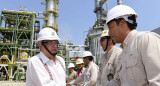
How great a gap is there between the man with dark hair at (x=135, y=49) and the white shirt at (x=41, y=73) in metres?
1.13

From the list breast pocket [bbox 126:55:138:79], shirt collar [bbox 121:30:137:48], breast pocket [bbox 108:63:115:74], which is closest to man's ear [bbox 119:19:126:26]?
shirt collar [bbox 121:30:137:48]

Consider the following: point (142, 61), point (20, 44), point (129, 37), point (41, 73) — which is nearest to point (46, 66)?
point (41, 73)

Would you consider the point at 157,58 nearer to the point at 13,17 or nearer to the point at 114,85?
the point at 114,85

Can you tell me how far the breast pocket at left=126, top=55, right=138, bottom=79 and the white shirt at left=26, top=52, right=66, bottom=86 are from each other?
4.24ft

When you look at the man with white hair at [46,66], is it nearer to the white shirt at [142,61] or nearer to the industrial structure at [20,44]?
the white shirt at [142,61]

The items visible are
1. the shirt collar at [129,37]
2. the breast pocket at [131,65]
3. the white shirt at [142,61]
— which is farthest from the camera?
the shirt collar at [129,37]

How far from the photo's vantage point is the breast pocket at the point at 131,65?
1.41 metres

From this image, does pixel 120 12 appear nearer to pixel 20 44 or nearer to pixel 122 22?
pixel 122 22

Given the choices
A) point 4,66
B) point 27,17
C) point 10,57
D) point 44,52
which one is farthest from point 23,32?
point 44,52

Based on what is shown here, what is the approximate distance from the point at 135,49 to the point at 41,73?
4.83ft

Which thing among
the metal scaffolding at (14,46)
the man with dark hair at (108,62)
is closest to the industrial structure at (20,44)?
the metal scaffolding at (14,46)

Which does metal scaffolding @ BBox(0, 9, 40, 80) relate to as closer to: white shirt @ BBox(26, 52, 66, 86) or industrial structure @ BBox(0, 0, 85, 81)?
industrial structure @ BBox(0, 0, 85, 81)

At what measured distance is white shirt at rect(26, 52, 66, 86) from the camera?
2.25 meters

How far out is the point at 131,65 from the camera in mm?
1434
